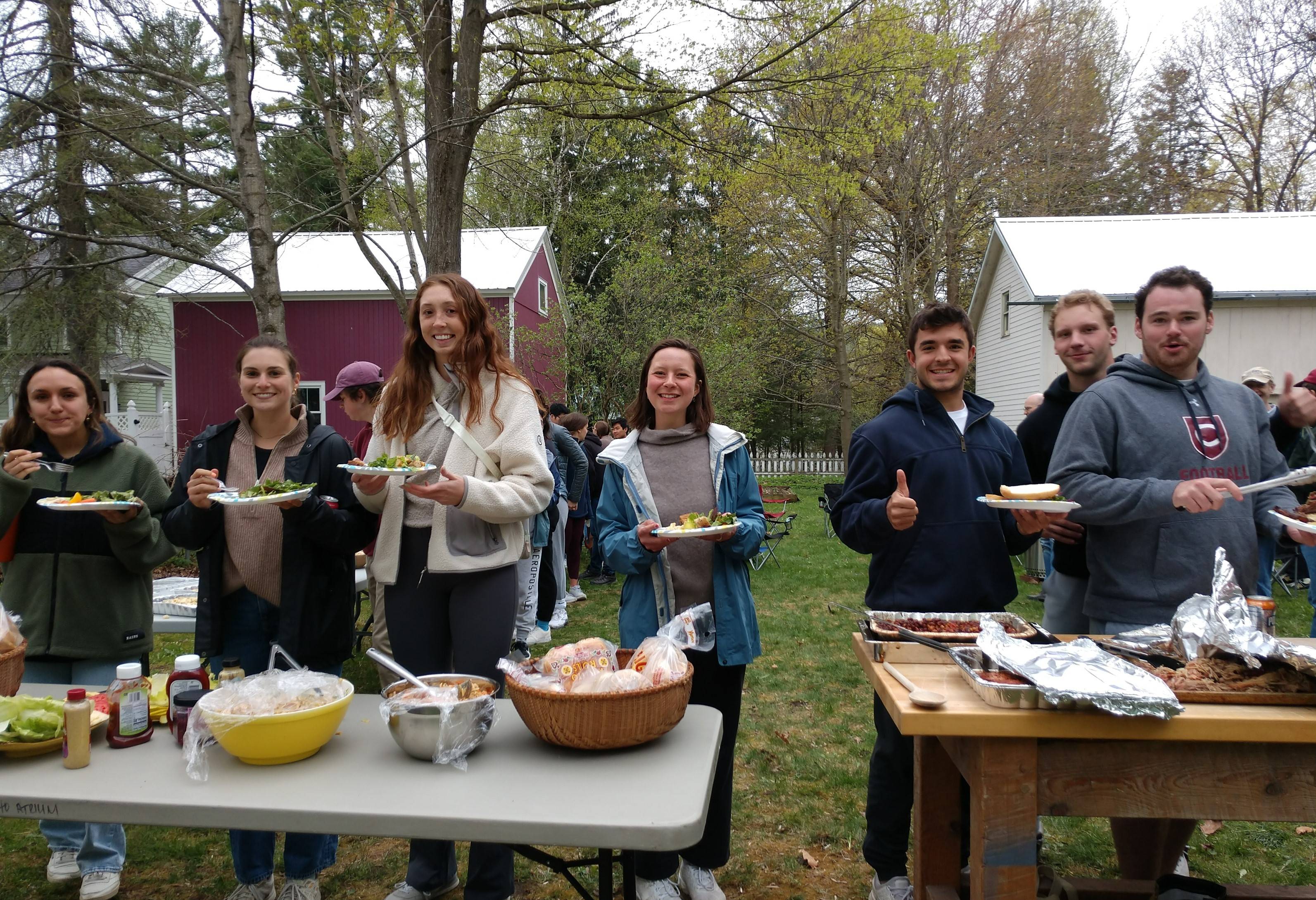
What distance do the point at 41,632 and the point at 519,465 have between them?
200 cm

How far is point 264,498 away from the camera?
257cm

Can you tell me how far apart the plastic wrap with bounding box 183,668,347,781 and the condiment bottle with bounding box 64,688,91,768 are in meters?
0.21

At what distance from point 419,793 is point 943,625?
1.59m

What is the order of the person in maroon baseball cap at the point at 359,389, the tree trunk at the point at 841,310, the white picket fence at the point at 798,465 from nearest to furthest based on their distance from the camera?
1. the person in maroon baseball cap at the point at 359,389
2. the tree trunk at the point at 841,310
3. the white picket fence at the point at 798,465

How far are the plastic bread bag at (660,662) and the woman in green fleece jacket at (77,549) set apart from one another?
2126 mm

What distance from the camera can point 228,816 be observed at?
1.77 metres

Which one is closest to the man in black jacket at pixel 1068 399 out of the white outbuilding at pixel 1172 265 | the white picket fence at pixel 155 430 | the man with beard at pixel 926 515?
the man with beard at pixel 926 515

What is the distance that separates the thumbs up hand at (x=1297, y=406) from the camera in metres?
2.96

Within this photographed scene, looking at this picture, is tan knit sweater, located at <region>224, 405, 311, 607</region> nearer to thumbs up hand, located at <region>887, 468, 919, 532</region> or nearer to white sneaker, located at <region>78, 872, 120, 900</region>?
white sneaker, located at <region>78, 872, 120, 900</region>

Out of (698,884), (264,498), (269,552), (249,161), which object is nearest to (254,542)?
(269,552)

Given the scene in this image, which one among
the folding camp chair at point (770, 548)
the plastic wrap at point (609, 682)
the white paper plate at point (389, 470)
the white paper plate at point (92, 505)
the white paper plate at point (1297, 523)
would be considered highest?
the white paper plate at point (389, 470)

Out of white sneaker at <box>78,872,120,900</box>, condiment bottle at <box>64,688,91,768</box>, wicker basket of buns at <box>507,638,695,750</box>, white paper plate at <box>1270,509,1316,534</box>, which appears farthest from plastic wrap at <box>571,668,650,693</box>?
white sneaker at <box>78,872,120,900</box>

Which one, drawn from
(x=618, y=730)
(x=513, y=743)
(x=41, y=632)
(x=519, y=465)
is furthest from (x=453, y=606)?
(x=41, y=632)

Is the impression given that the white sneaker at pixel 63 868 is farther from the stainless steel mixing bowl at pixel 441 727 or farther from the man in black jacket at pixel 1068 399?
the man in black jacket at pixel 1068 399
